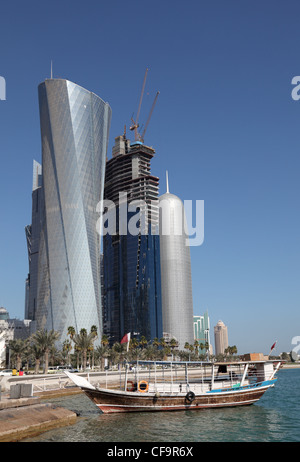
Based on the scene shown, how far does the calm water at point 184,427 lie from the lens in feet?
108

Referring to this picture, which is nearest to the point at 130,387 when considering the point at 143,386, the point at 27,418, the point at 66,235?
the point at 143,386

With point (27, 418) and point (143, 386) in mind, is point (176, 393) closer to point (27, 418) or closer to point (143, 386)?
point (143, 386)

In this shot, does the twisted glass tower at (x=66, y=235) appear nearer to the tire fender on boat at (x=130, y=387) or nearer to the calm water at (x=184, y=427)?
the calm water at (x=184, y=427)

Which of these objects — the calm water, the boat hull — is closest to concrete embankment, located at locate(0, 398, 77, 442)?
the calm water

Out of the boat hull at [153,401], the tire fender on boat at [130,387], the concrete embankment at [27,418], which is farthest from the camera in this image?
the tire fender on boat at [130,387]

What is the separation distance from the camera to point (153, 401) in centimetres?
4494

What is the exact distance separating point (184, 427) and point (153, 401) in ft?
26.1

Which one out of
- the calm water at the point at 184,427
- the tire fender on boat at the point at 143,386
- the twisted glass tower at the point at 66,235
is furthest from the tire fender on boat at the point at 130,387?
the twisted glass tower at the point at 66,235

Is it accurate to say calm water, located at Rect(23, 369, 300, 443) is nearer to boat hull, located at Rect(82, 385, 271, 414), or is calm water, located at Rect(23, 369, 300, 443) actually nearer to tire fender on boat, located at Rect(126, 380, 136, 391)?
boat hull, located at Rect(82, 385, 271, 414)

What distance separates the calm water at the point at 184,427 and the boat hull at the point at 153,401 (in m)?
0.75

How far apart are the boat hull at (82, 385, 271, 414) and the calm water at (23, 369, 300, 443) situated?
745mm
